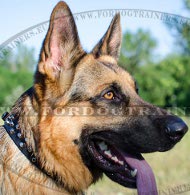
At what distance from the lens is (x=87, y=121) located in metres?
4.21

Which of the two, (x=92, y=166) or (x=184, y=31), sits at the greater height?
(x=92, y=166)

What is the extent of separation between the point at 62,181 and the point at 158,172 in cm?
485

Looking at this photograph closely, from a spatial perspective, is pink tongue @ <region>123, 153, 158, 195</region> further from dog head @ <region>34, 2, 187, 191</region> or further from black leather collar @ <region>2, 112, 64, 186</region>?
black leather collar @ <region>2, 112, 64, 186</region>

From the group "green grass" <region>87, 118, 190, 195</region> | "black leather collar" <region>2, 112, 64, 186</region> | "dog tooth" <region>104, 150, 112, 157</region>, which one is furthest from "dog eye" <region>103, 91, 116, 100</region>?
"green grass" <region>87, 118, 190, 195</region>

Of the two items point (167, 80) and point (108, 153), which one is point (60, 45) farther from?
point (167, 80)

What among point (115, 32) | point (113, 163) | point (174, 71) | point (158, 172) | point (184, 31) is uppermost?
point (115, 32)

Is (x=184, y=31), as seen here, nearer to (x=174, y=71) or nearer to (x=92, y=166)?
(x=92, y=166)

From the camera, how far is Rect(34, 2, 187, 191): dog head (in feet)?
13.2

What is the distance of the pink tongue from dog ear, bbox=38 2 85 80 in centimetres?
120

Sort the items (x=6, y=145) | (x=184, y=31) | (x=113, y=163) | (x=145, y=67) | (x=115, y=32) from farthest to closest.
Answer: (x=145, y=67)
(x=184, y=31)
(x=115, y=32)
(x=113, y=163)
(x=6, y=145)

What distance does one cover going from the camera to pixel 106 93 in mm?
4258

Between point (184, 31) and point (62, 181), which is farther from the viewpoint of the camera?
point (184, 31)

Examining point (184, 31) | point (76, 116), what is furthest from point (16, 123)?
point (184, 31)

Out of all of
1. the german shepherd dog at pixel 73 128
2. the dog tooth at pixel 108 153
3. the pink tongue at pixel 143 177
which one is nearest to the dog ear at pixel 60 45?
the german shepherd dog at pixel 73 128
